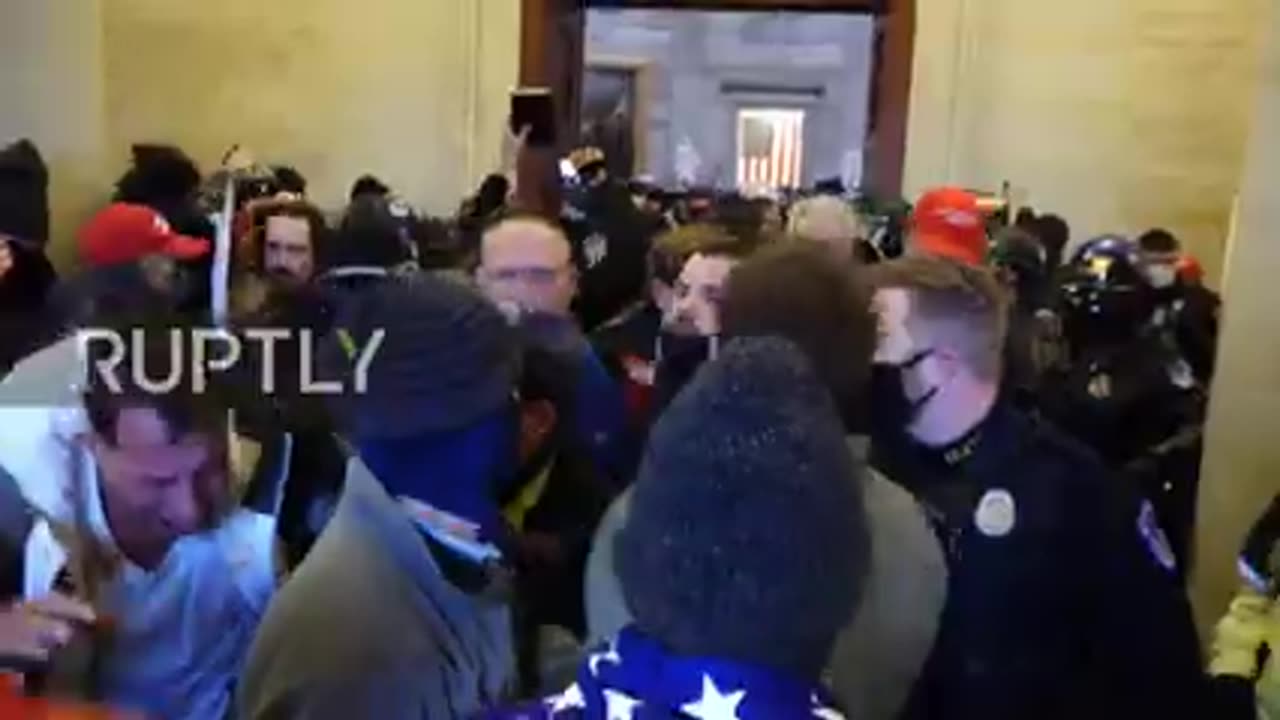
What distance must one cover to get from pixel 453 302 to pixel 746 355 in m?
0.58

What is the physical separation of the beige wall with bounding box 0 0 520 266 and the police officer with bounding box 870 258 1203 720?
548 centimetres

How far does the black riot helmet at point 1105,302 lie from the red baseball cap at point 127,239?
223cm

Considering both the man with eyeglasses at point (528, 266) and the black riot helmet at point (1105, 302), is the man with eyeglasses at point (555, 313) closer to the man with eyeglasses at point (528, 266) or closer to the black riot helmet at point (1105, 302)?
the man with eyeglasses at point (528, 266)

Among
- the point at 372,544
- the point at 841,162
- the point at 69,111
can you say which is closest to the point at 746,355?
the point at 372,544

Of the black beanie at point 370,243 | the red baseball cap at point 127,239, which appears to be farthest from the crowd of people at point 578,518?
the black beanie at point 370,243

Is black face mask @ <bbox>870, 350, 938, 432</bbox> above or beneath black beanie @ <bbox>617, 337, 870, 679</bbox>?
beneath

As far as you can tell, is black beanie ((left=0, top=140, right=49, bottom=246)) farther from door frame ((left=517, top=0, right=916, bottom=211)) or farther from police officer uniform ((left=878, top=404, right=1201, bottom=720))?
police officer uniform ((left=878, top=404, right=1201, bottom=720))

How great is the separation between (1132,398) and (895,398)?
5.74ft

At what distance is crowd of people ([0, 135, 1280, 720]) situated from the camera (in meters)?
1.25

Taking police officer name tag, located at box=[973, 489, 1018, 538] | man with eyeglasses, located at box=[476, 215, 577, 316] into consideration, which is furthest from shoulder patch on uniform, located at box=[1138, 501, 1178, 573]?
man with eyeglasses, located at box=[476, 215, 577, 316]

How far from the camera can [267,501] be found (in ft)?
6.99

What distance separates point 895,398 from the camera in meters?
2.48

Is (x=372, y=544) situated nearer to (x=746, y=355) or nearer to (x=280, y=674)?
(x=280, y=674)

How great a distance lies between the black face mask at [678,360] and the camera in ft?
9.25
